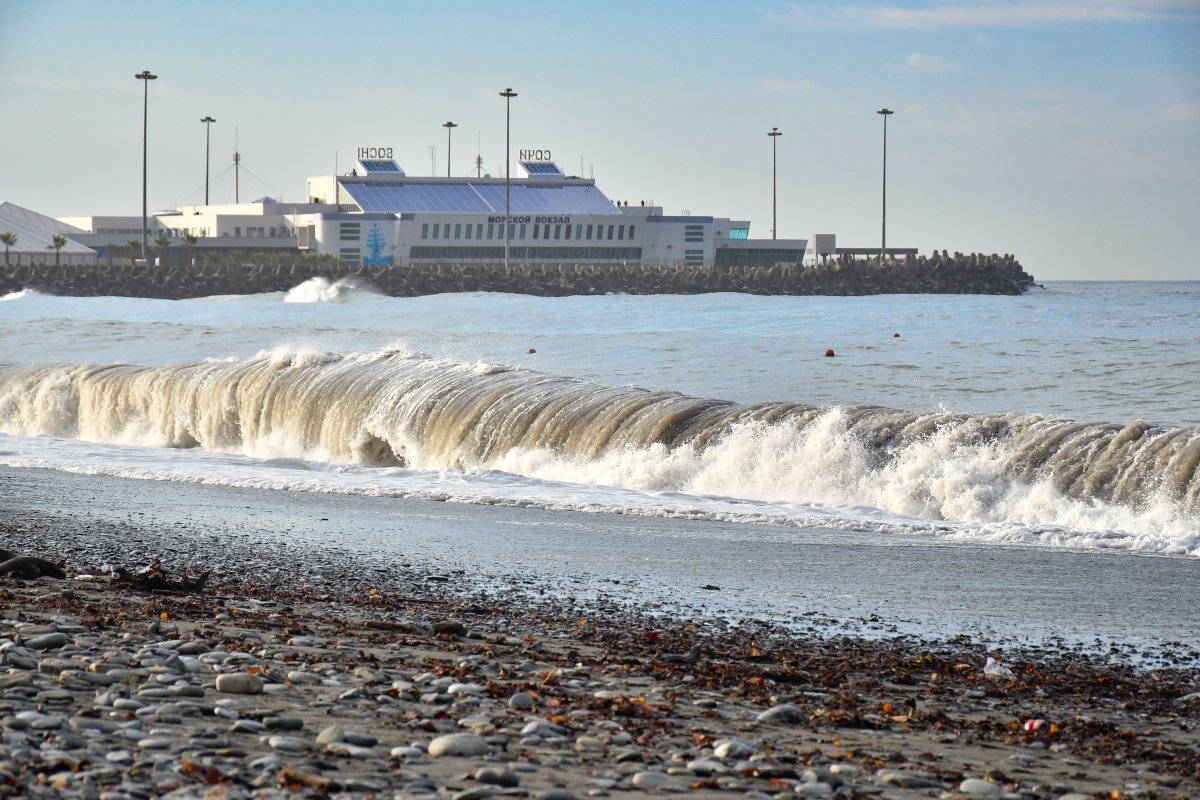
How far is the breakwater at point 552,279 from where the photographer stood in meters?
92.4

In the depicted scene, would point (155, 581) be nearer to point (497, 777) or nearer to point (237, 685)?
point (237, 685)

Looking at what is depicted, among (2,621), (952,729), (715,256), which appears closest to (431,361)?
(2,621)

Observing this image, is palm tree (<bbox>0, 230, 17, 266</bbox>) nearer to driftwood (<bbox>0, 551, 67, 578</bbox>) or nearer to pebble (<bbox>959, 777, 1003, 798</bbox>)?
driftwood (<bbox>0, 551, 67, 578</bbox>)

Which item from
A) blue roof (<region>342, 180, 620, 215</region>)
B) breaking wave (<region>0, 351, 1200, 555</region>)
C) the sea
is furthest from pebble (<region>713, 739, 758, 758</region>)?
blue roof (<region>342, 180, 620, 215</region>)

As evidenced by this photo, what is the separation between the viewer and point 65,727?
5465 millimetres

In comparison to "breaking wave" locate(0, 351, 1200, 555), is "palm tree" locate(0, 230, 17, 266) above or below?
above

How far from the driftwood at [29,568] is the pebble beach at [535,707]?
25 centimetres

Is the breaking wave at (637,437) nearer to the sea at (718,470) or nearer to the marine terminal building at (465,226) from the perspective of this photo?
the sea at (718,470)

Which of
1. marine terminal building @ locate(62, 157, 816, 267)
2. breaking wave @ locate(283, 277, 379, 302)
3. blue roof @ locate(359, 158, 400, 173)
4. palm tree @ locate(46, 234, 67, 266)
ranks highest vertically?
blue roof @ locate(359, 158, 400, 173)

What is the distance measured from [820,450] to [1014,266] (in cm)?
9568

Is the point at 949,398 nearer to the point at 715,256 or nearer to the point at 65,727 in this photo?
the point at 65,727

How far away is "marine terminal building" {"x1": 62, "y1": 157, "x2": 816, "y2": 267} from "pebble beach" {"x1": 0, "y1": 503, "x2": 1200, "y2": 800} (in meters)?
119

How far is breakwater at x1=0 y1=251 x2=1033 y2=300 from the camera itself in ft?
303

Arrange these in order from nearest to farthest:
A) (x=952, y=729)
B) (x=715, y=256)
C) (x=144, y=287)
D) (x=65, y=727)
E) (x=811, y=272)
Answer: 1. (x=65, y=727)
2. (x=952, y=729)
3. (x=144, y=287)
4. (x=811, y=272)
5. (x=715, y=256)
